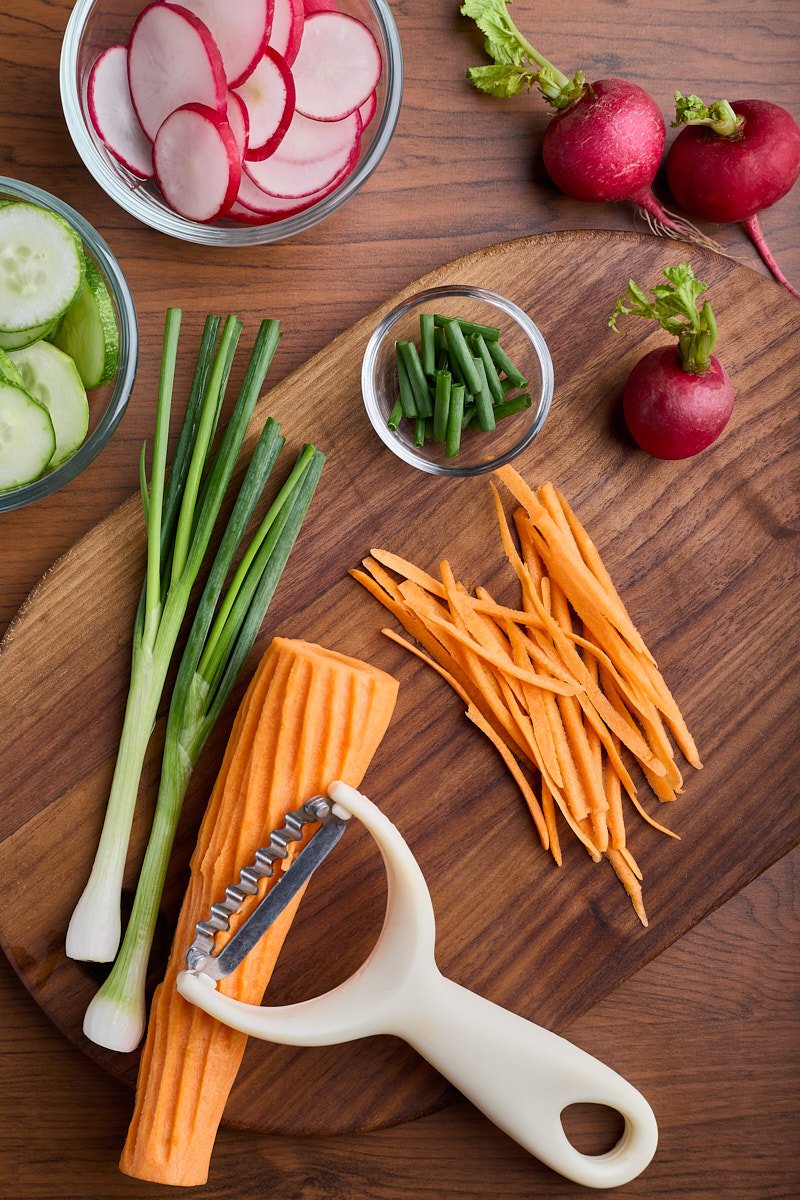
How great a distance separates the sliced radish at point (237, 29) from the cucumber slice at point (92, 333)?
385 millimetres

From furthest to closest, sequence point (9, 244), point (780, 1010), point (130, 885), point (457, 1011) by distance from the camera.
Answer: point (780, 1010)
point (130, 885)
point (457, 1011)
point (9, 244)

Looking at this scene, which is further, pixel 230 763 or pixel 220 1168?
pixel 220 1168

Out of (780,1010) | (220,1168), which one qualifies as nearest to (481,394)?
(780,1010)

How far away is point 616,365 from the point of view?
1.66 meters

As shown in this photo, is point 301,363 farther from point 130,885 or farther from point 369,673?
point 130,885

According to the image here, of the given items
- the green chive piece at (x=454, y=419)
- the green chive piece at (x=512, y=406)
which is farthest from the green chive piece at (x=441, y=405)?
the green chive piece at (x=512, y=406)

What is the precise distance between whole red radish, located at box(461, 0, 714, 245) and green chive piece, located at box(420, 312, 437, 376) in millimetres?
376

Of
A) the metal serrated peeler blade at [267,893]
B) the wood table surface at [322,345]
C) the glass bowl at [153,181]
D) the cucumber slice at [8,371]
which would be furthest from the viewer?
the wood table surface at [322,345]

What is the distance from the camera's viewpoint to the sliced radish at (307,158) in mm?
1509

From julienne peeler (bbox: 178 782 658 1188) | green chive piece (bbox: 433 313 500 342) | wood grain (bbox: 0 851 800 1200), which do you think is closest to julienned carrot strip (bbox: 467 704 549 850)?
julienne peeler (bbox: 178 782 658 1188)

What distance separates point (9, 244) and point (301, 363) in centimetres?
51

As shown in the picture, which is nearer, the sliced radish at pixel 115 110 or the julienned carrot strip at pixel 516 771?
the sliced radish at pixel 115 110

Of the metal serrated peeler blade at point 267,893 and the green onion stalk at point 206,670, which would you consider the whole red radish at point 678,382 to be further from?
the metal serrated peeler blade at point 267,893

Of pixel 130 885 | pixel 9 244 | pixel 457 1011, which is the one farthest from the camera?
pixel 130 885
